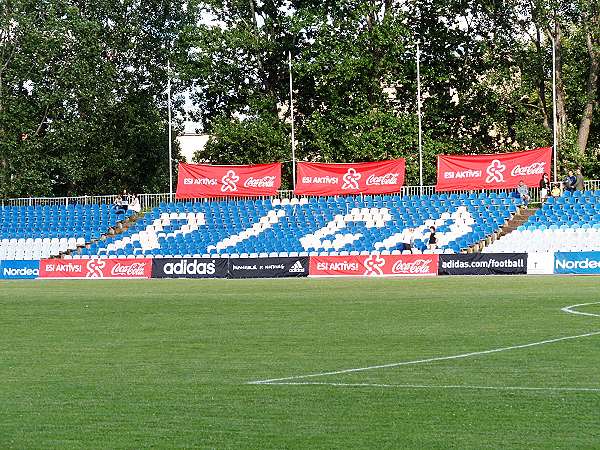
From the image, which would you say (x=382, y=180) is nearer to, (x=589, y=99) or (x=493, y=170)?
(x=493, y=170)

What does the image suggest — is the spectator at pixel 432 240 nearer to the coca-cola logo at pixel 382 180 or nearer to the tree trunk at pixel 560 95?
the coca-cola logo at pixel 382 180

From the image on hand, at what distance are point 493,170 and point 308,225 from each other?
349 inches

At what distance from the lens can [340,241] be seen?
164 ft

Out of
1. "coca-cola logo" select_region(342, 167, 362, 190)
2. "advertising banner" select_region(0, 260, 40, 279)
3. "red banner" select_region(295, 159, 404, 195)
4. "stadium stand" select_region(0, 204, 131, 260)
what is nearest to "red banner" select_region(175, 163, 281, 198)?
"red banner" select_region(295, 159, 404, 195)

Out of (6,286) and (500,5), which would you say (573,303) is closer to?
(6,286)

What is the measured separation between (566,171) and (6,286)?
2765 centimetres

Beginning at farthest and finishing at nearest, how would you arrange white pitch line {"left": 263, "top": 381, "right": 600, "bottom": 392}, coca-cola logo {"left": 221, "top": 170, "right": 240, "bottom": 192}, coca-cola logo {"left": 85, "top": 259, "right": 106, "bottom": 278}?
coca-cola logo {"left": 221, "top": 170, "right": 240, "bottom": 192} < coca-cola logo {"left": 85, "top": 259, "right": 106, "bottom": 278} < white pitch line {"left": 263, "top": 381, "right": 600, "bottom": 392}

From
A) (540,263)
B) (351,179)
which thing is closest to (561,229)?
(540,263)

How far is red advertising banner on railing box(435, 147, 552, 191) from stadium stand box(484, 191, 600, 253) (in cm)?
274

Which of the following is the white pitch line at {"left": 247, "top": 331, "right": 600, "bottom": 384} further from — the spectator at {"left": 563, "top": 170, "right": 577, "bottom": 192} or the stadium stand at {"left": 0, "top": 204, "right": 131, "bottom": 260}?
the stadium stand at {"left": 0, "top": 204, "right": 131, "bottom": 260}

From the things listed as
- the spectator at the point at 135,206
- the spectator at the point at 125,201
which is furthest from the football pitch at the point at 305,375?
the spectator at the point at 135,206

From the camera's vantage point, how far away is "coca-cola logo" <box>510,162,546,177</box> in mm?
51719

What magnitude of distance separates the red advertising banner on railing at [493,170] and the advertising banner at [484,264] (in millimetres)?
9614

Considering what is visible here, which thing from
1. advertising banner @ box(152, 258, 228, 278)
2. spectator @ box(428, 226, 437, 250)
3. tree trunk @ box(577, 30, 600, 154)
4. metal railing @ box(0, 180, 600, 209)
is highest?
tree trunk @ box(577, 30, 600, 154)
